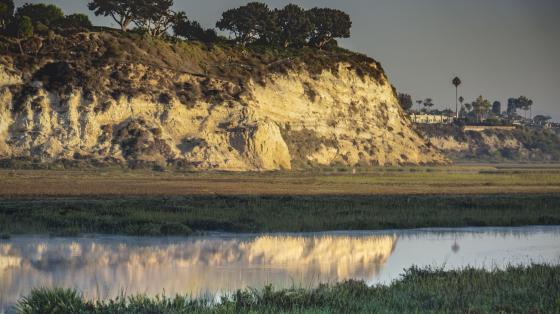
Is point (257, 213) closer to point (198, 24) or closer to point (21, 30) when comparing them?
point (21, 30)

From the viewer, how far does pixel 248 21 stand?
112000mm

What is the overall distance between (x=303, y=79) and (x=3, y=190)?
5647cm

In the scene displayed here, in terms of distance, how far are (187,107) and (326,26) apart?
39.2 m

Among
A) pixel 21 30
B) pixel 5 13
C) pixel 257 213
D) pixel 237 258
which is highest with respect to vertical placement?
pixel 5 13

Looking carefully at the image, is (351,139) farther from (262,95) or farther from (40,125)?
(40,125)

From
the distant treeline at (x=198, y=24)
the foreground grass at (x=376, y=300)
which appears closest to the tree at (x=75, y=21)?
the distant treeline at (x=198, y=24)

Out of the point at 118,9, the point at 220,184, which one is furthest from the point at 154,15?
the point at 220,184

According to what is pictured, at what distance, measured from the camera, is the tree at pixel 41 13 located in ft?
325

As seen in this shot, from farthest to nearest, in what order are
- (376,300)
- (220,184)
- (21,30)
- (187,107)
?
(187,107) → (21,30) → (220,184) → (376,300)

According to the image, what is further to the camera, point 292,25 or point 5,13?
point 292,25

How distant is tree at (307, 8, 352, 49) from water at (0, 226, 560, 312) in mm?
88203

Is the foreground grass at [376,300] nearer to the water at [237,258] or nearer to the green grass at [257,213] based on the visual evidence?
the water at [237,258]

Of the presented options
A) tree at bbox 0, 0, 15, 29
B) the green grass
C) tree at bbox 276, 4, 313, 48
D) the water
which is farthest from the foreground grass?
tree at bbox 276, 4, 313, 48

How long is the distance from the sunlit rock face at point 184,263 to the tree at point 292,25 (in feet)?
282
